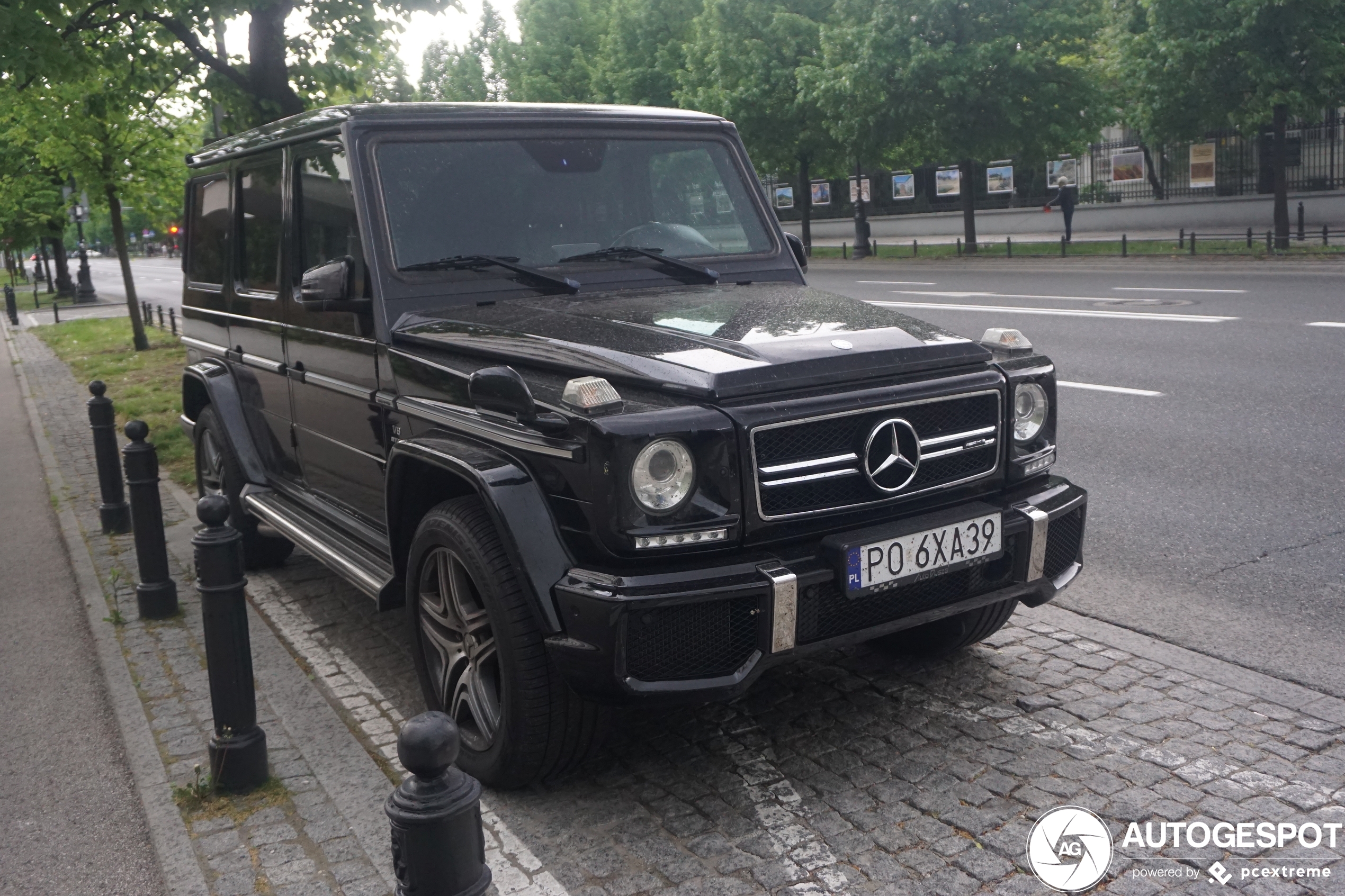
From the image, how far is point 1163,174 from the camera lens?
3678cm

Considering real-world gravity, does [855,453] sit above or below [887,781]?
above

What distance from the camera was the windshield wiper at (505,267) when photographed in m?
4.71

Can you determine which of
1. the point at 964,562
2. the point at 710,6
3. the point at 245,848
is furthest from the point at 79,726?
the point at 710,6

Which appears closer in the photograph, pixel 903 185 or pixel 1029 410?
pixel 1029 410

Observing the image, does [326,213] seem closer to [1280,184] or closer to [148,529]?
[148,529]

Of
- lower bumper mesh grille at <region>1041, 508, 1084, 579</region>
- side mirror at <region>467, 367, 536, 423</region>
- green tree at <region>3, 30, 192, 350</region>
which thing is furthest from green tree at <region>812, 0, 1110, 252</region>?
side mirror at <region>467, 367, 536, 423</region>

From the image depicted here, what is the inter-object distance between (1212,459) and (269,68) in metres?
11.0

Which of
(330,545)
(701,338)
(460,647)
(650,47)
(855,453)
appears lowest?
(460,647)

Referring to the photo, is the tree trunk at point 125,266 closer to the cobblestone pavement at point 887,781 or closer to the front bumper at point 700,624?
the cobblestone pavement at point 887,781

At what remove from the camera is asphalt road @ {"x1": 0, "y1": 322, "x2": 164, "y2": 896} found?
3.76m

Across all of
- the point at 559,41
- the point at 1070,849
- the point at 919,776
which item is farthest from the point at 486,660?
the point at 559,41

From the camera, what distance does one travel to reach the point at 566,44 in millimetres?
53812

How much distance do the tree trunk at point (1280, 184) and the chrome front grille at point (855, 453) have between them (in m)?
24.1

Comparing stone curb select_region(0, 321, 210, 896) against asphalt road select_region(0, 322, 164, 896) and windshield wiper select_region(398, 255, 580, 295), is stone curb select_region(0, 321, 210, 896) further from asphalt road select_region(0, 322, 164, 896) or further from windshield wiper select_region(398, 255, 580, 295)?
windshield wiper select_region(398, 255, 580, 295)
